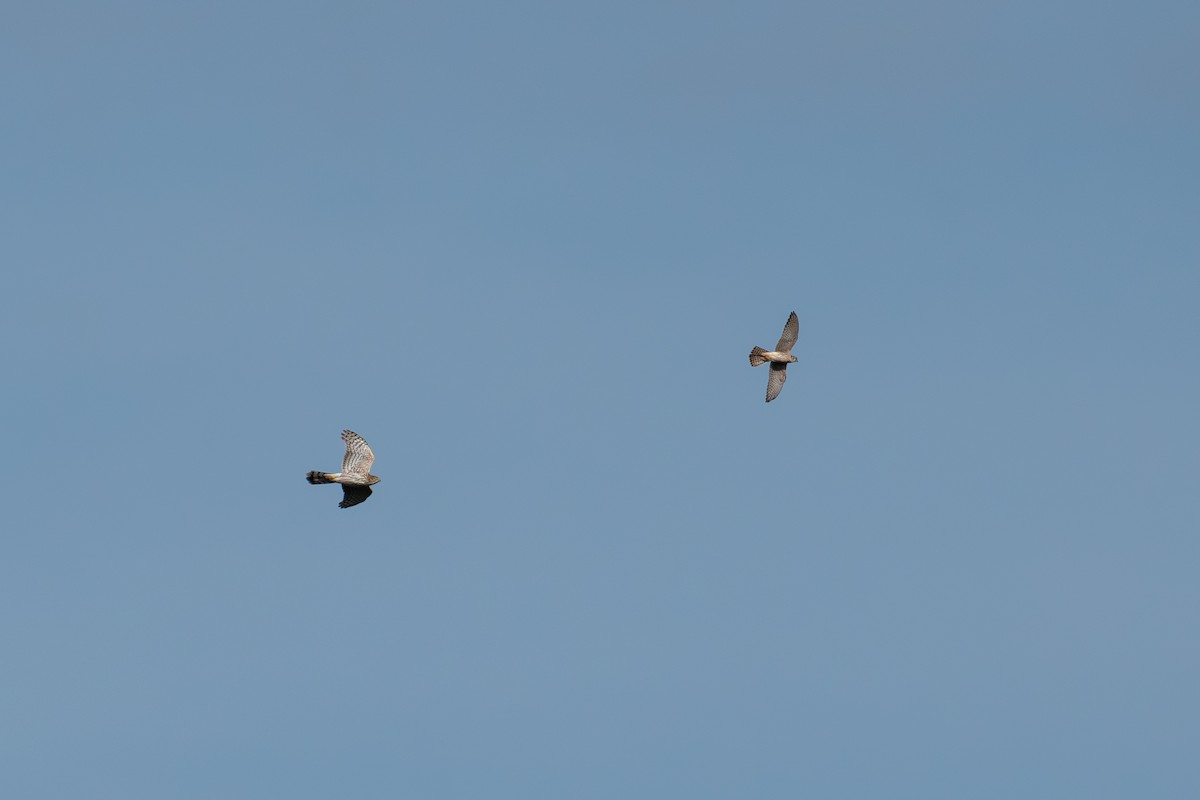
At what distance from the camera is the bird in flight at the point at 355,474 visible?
104750 millimetres

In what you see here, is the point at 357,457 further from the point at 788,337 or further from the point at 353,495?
the point at 788,337

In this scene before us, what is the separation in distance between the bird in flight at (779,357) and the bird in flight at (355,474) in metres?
24.7

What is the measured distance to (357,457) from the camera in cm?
10600

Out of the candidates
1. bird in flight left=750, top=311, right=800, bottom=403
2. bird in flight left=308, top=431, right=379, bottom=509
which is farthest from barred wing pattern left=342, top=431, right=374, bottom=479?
bird in flight left=750, top=311, right=800, bottom=403

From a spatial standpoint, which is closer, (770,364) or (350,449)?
(350,449)

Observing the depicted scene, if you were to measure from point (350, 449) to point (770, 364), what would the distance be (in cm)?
2664

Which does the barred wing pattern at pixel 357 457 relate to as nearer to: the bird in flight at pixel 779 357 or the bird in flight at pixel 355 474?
the bird in flight at pixel 355 474

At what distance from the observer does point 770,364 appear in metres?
121

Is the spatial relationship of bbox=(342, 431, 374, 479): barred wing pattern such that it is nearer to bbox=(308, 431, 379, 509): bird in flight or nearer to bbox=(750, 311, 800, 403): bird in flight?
bbox=(308, 431, 379, 509): bird in flight

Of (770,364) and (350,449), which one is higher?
(770,364)

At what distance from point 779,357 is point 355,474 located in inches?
1065

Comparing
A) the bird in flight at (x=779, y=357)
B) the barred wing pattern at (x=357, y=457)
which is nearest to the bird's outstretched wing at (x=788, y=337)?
the bird in flight at (x=779, y=357)

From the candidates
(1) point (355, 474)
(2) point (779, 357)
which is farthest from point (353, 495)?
(2) point (779, 357)

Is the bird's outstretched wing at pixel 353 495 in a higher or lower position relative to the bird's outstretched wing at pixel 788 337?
lower
